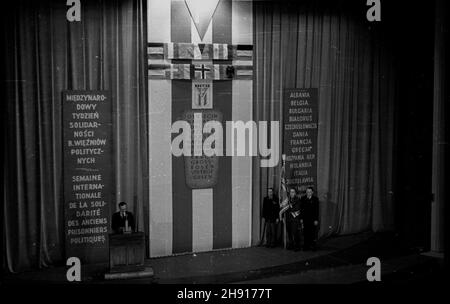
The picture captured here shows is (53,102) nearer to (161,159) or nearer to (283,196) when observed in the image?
(161,159)

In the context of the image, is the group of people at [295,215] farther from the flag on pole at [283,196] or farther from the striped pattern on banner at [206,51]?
the striped pattern on banner at [206,51]

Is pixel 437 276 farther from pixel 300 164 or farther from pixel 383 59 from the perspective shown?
pixel 383 59

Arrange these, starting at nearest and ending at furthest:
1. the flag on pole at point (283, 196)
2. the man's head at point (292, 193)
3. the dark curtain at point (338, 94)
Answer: the man's head at point (292, 193) < the flag on pole at point (283, 196) < the dark curtain at point (338, 94)

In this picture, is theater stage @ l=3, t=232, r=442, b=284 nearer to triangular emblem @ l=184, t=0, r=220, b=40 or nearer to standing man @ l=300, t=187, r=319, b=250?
standing man @ l=300, t=187, r=319, b=250

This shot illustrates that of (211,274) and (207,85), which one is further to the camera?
(207,85)

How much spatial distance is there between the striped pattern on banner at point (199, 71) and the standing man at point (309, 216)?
2042 millimetres

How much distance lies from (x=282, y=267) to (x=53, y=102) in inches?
152

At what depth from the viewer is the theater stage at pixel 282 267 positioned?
269 inches

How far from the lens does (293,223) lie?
27.2ft

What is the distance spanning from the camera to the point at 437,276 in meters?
6.59

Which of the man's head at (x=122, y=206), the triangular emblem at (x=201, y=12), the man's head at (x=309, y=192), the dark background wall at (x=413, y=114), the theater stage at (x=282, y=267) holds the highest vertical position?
the triangular emblem at (x=201, y=12)

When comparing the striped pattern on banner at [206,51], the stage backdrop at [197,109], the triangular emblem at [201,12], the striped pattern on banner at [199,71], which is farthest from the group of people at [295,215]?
the triangular emblem at [201,12]

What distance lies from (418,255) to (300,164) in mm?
2252

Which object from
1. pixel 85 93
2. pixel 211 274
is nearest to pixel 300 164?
pixel 211 274
